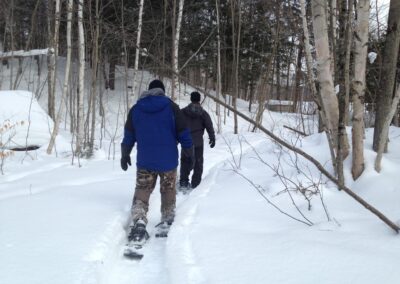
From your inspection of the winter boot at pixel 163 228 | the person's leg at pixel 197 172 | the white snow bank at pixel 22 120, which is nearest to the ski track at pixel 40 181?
the person's leg at pixel 197 172

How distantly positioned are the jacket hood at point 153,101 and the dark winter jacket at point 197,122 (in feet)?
7.70

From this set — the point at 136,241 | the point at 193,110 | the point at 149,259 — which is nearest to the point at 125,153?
the point at 136,241

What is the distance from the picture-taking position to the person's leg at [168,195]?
4613 millimetres

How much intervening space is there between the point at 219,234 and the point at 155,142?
51.7 inches

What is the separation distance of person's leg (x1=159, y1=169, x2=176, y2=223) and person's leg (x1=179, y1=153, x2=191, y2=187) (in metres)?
1.91

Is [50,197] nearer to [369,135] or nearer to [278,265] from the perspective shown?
Answer: [278,265]

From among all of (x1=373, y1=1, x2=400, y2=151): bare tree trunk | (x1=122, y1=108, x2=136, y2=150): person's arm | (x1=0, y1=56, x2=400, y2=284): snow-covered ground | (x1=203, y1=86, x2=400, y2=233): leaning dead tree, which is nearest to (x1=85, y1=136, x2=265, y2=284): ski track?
(x1=0, y1=56, x2=400, y2=284): snow-covered ground

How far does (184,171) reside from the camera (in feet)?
22.0

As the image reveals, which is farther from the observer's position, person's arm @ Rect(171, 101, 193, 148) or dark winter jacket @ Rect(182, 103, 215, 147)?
dark winter jacket @ Rect(182, 103, 215, 147)

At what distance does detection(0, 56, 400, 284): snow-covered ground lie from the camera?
113 inches

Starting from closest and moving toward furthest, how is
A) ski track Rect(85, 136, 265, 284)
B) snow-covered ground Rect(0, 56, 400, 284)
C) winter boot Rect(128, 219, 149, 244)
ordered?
snow-covered ground Rect(0, 56, 400, 284) < ski track Rect(85, 136, 265, 284) < winter boot Rect(128, 219, 149, 244)

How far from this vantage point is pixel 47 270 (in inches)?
116

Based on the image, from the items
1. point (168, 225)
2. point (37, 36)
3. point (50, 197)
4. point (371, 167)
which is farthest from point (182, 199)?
point (37, 36)

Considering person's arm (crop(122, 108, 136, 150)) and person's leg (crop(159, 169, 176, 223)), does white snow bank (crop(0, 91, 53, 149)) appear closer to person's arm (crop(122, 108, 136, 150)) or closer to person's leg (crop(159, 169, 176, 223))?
person's arm (crop(122, 108, 136, 150))
